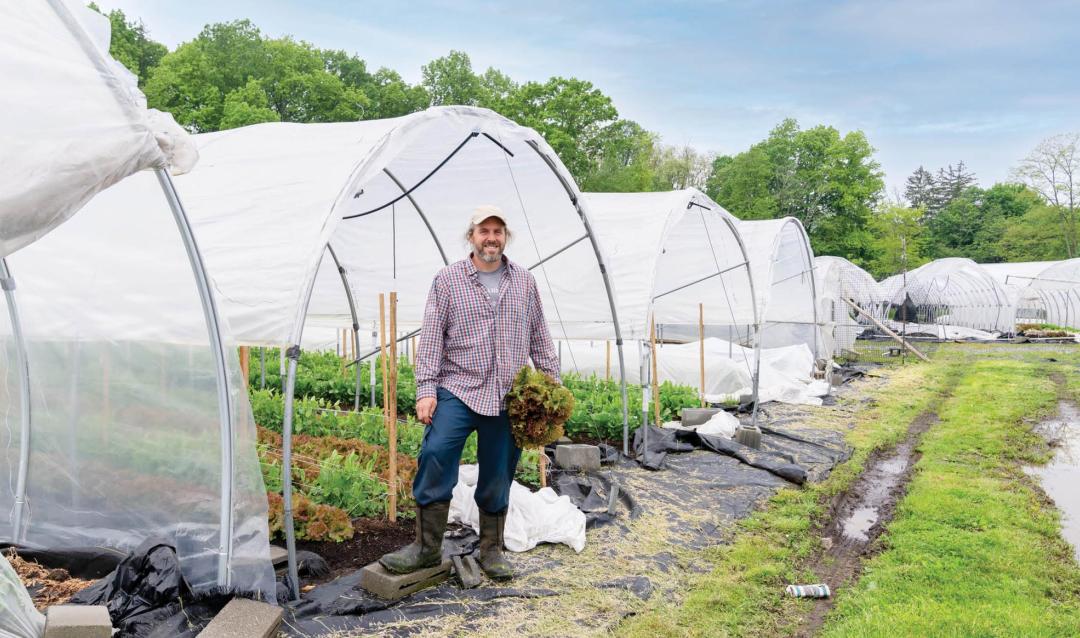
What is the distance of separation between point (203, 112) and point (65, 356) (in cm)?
2662

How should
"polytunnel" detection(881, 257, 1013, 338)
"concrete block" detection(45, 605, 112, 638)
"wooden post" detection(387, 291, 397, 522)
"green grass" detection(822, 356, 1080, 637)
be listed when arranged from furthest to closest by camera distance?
"polytunnel" detection(881, 257, 1013, 338)
"wooden post" detection(387, 291, 397, 522)
"green grass" detection(822, 356, 1080, 637)
"concrete block" detection(45, 605, 112, 638)

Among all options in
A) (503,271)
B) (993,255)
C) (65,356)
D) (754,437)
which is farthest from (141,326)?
(993,255)

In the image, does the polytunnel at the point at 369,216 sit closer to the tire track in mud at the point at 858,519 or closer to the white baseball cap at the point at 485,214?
the white baseball cap at the point at 485,214

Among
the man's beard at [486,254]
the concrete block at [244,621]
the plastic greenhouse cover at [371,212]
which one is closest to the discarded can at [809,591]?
A: the man's beard at [486,254]

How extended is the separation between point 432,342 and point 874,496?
181 inches

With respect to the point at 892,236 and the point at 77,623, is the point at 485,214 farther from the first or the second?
the point at 892,236

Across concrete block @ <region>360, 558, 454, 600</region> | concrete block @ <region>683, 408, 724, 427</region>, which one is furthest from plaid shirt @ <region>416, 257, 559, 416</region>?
concrete block @ <region>683, 408, 724, 427</region>

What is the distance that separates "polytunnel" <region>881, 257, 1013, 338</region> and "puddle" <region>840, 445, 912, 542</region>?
21.6 metres

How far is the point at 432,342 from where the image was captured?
4016 mm

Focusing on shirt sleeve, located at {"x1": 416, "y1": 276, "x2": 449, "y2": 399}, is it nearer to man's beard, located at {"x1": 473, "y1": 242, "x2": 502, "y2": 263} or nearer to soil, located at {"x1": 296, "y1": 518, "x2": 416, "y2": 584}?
man's beard, located at {"x1": 473, "y1": 242, "x2": 502, "y2": 263}

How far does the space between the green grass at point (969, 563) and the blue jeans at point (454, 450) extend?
6.11ft

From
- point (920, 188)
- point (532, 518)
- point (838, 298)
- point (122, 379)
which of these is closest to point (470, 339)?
point (532, 518)

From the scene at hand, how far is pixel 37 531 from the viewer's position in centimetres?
417

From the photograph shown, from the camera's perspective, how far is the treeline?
2914 centimetres
